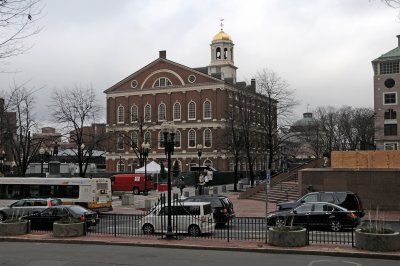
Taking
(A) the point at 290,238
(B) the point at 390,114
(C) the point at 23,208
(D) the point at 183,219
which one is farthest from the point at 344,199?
(B) the point at 390,114

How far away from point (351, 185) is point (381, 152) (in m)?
3.76

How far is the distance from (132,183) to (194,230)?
3209 cm

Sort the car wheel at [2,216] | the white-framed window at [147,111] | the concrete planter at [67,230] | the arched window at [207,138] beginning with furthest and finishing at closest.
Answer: the white-framed window at [147,111] → the arched window at [207,138] → the car wheel at [2,216] → the concrete planter at [67,230]

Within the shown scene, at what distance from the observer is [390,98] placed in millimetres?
85500

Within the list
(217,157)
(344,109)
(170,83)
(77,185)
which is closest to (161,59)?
(170,83)

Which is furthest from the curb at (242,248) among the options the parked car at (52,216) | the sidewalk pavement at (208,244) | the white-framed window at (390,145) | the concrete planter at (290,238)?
the white-framed window at (390,145)

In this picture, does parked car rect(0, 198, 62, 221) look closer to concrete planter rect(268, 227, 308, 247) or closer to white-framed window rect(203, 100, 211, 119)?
concrete planter rect(268, 227, 308, 247)

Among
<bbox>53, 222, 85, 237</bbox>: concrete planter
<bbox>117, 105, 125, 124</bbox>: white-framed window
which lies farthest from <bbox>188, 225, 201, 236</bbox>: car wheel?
<bbox>117, 105, 125, 124</bbox>: white-framed window

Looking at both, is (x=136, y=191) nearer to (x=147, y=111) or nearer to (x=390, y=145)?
(x=147, y=111)

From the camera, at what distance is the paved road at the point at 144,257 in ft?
43.1

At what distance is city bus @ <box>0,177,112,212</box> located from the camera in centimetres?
3088

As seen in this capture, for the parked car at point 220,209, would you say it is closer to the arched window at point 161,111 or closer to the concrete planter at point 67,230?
the concrete planter at point 67,230

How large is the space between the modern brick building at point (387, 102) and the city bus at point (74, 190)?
2543 inches

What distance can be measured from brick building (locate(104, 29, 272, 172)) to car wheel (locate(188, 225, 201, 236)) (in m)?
59.0
